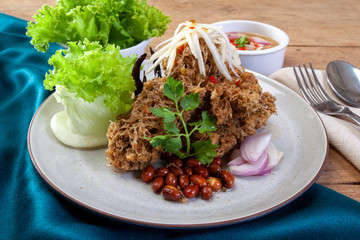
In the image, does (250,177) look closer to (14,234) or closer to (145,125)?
(145,125)

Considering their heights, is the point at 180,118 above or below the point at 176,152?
above

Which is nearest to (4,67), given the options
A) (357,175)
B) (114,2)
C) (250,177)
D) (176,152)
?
(114,2)

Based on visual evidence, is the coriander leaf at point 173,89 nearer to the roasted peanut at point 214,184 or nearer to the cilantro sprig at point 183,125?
the cilantro sprig at point 183,125

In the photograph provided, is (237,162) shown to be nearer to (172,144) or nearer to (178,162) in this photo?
(178,162)

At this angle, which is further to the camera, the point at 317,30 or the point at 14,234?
the point at 317,30

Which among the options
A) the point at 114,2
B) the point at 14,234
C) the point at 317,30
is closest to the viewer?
the point at 14,234

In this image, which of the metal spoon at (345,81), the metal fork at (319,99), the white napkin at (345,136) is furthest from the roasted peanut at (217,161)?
the metal spoon at (345,81)

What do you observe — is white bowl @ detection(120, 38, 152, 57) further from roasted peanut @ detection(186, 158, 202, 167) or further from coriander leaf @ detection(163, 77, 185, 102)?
roasted peanut @ detection(186, 158, 202, 167)
